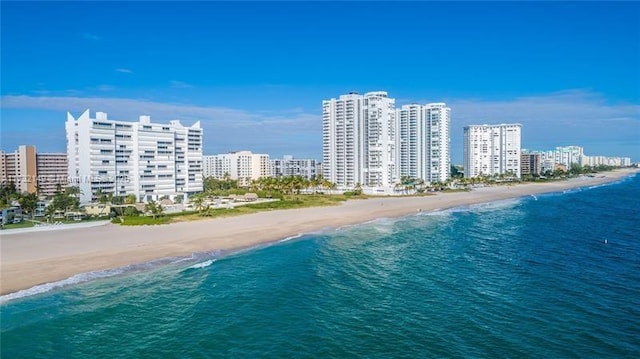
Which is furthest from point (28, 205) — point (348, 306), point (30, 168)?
point (348, 306)

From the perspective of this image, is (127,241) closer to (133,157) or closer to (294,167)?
(133,157)

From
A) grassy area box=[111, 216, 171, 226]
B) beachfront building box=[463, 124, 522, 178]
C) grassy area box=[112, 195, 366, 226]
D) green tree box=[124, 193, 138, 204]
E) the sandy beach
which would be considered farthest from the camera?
beachfront building box=[463, 124, 522, 178]

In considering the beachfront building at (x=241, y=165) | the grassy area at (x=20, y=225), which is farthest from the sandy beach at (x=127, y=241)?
the beachfront building at (x=241, y=165)

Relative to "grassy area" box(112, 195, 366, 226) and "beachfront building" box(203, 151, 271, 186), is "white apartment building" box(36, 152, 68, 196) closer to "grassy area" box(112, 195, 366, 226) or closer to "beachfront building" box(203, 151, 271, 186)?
"beachfront building" box(203, 151, 271, 186)

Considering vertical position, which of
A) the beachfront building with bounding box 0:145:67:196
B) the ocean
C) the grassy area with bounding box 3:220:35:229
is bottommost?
the ocean

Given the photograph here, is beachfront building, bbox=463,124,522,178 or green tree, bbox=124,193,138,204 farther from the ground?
beachfront building, bbox=463,124,522,178

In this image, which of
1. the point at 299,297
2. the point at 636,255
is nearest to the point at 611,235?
the point at 636,255

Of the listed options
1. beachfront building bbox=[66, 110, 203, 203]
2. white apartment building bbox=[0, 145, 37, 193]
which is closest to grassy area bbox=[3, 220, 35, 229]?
beachfront building bbox=[66, 110, 203, 203]
